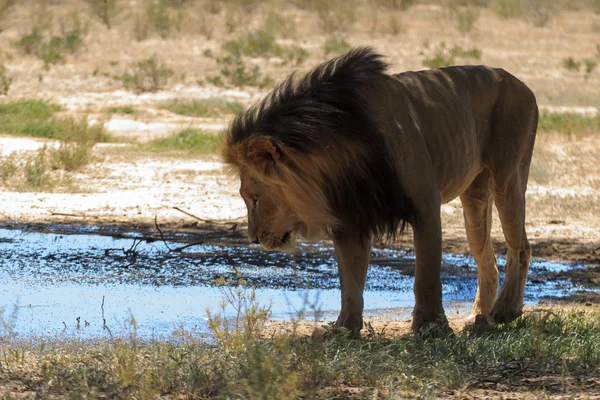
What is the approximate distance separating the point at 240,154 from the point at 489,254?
2506 mm

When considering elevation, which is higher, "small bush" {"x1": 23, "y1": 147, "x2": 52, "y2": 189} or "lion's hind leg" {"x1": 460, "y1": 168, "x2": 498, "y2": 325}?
"lion's hind leg" {"x1": 460, "y1": 168, "x2": 498, "y2": 325}

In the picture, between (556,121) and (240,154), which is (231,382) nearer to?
(240,154)

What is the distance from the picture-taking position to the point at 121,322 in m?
6.38

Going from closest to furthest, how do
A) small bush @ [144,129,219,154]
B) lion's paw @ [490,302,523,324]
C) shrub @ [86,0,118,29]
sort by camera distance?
lion's paw @ [490,302,523,324]
small bush @ [144,129,219,154]
shrub @ [86,0,118,29]

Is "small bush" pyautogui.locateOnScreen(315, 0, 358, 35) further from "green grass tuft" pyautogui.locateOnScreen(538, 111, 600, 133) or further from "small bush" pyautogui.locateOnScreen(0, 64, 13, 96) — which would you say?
"green grass tuft" pyautogui.locateOnScreen(538, 111, 600, 133)

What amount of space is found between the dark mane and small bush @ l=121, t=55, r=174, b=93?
57.1 ft

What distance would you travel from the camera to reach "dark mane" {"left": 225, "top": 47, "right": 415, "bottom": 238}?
5320 mm

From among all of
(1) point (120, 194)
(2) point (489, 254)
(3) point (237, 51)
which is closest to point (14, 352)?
(2) point (489, 254)

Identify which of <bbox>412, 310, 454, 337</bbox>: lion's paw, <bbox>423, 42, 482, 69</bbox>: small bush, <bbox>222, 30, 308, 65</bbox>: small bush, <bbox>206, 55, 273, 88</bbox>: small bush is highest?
<bbox>423, 42, 482, 69</bbox>: small bush

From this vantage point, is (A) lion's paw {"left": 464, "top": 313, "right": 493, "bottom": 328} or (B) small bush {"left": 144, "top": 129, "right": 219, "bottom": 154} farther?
(B) small bush {"left": 144, "top": 129, "right": 219, "bottom": 154}

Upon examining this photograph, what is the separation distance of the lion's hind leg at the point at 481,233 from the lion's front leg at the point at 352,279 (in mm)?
1416

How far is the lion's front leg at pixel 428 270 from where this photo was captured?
5648 mm

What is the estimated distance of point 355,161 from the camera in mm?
5391

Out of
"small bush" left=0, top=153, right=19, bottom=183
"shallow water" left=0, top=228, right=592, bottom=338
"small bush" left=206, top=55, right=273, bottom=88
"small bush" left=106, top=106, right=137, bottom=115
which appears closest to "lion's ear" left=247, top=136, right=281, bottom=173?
"shallow water" left=0, top=228, right=592, bottom=338
